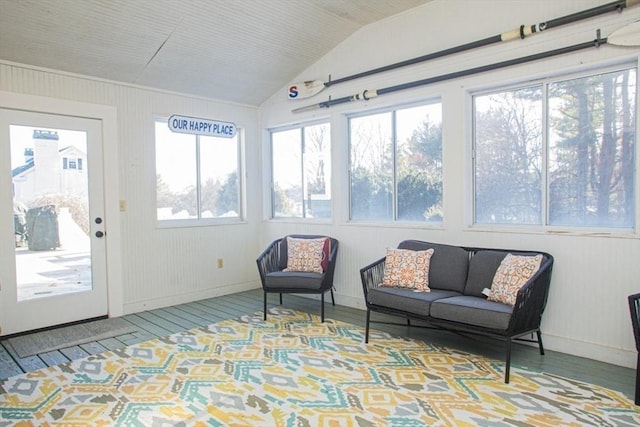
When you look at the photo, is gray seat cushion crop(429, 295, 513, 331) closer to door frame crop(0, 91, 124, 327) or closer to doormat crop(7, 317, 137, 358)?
doormat crop(7, 317, 137, 358)

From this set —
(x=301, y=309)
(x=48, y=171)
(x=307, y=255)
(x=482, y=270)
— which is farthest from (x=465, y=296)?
(x=48, y=171)

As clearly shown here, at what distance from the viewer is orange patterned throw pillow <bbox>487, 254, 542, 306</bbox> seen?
3.14m

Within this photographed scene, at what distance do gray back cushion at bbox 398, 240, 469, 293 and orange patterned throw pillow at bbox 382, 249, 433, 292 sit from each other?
2.7 inches

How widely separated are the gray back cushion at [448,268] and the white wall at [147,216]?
2858mm

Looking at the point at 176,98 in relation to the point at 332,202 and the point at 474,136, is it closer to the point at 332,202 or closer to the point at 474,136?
the point at 332,202

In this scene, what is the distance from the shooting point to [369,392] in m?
2.72

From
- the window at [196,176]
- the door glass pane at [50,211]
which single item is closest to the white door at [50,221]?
the door glass pane at [50,211]

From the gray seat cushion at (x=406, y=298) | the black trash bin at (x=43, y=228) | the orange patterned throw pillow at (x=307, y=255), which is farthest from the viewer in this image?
the orange patterned throw pillow at (x=307, y=255)

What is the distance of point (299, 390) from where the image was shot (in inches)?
109

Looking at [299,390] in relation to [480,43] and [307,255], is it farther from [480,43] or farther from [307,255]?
[480,43]

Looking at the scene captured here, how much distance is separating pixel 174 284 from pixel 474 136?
3695 millimetres

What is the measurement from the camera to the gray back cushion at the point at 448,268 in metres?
3.65

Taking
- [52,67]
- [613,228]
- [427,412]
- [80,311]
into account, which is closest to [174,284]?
[80,311]

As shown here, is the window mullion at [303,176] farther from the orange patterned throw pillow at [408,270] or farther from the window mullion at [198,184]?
the orange patterned throw pillow at [408,270]
